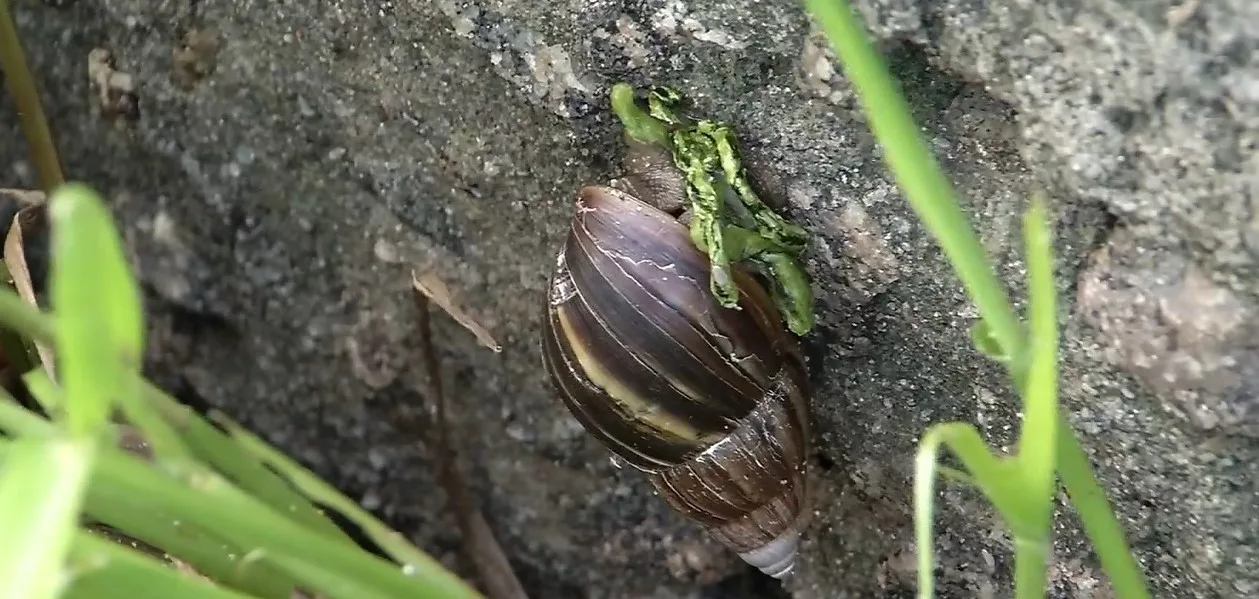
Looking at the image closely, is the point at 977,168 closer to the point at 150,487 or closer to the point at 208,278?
the point at 150,487

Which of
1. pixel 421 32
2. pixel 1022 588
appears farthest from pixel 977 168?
pixel 421 32

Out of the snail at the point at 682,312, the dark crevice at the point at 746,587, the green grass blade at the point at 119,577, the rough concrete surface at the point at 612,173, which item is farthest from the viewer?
the dark crevice at the point at 746,587

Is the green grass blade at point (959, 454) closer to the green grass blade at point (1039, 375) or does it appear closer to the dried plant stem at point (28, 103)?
the green grass blade at point (1039, 375)

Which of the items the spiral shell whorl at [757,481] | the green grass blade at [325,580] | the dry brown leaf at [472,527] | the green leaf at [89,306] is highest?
the green leaf at [89,306]

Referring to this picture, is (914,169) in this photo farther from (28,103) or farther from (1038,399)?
(28,103)

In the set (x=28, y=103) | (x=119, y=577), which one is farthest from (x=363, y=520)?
(x=28, y=103)

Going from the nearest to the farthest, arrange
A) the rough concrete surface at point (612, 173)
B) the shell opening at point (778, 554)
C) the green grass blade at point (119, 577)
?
the green grass blade at point (119, 577) < the rough concrete surface at point (612, 173) < the shell opening at point (778, 554)

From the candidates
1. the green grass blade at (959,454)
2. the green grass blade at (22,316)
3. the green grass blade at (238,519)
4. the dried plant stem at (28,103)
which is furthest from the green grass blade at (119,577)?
the dried plant stem at (28,103)
